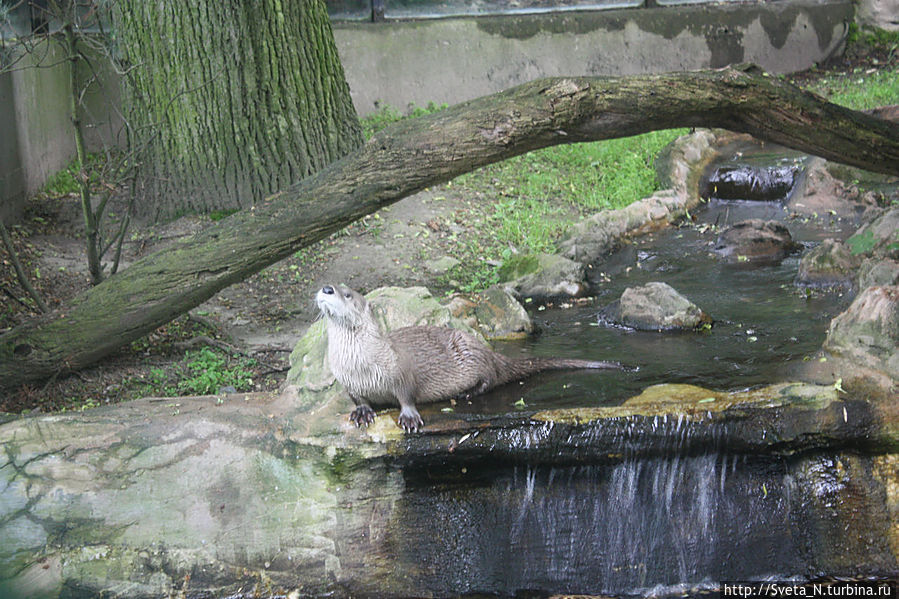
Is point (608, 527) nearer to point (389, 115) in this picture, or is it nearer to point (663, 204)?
point (663, 204)

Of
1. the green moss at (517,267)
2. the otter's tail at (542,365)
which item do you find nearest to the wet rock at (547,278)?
the green moss at (517,267)

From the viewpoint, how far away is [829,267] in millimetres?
6133

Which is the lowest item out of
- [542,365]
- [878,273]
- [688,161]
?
[542,365]

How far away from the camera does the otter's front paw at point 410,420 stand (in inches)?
152

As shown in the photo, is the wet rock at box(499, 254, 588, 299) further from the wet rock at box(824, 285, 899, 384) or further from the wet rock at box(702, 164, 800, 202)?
the wet rock at box(702, 164, 800, 202)

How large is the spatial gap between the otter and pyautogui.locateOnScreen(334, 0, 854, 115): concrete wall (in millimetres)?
6820

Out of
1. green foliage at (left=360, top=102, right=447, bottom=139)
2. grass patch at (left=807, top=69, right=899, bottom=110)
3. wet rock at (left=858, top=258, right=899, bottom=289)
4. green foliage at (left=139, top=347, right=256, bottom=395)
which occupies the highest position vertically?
grass patch at (left=807, top=69, right=899, bottom=110)

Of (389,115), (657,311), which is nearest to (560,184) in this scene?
(389,115)

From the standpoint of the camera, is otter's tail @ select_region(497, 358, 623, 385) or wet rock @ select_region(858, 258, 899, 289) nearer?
otter's tail @ select_region(497, 358, 623, 385)

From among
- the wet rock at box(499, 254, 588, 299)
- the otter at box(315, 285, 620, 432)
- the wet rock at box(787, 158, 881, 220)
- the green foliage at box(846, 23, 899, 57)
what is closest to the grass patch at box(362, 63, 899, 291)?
the wet rock at box(499, 254, 588, 299)

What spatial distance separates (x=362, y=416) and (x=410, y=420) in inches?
8.6

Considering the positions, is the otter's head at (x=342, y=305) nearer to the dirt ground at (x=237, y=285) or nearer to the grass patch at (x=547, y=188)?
the dirt ground at (x=237, y=285)

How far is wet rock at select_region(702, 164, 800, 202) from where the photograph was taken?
8.77 m

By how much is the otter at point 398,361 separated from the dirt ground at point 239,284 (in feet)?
4.32
